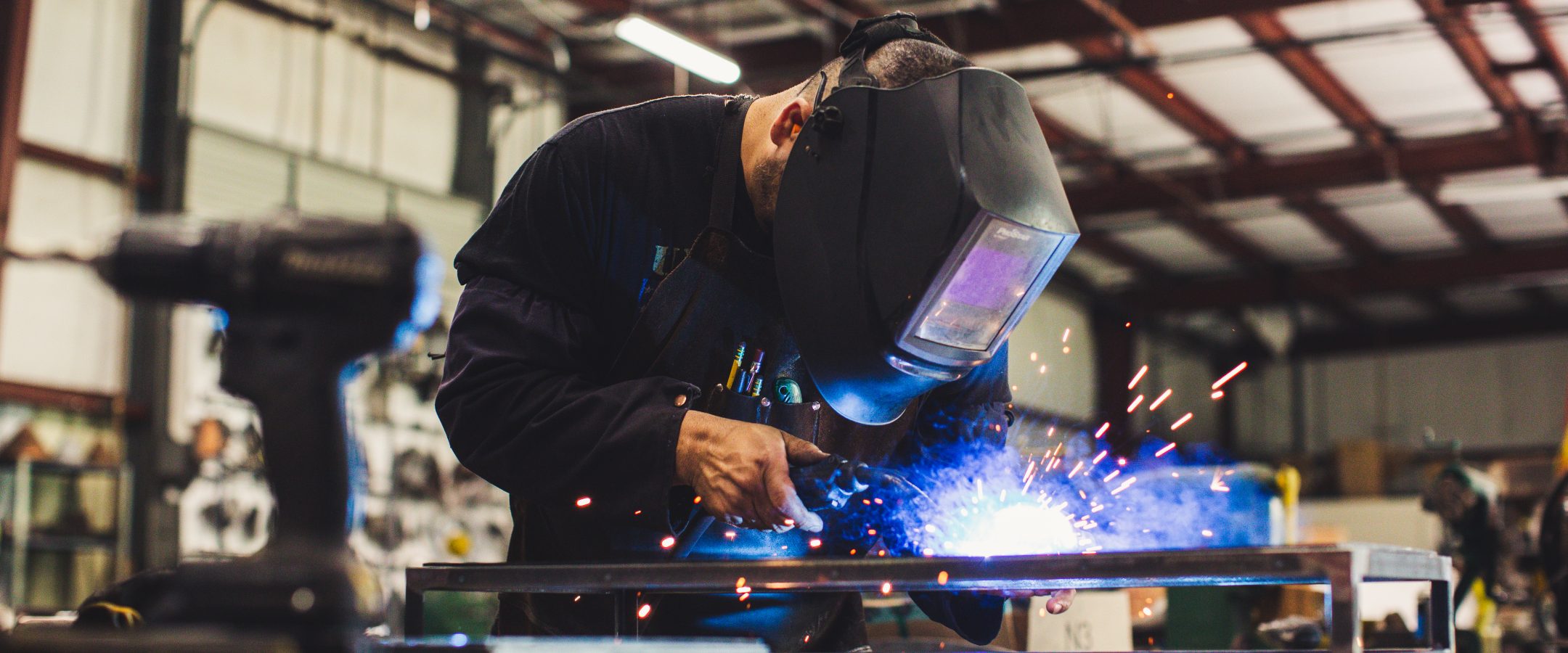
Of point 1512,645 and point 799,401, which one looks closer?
point 799,401

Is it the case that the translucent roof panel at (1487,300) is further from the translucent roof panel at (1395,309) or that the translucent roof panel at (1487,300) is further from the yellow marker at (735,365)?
the yellow marker at (735,365)

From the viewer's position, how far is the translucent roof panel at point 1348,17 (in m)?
8.11

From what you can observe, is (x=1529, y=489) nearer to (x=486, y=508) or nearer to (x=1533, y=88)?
(x=1533, y=88)

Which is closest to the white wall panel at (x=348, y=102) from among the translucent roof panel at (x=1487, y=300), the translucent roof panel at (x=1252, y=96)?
the translucent roof panel at (x=1252, y=96)

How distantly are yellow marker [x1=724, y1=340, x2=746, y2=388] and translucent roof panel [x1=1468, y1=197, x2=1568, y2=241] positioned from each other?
11.7 meters

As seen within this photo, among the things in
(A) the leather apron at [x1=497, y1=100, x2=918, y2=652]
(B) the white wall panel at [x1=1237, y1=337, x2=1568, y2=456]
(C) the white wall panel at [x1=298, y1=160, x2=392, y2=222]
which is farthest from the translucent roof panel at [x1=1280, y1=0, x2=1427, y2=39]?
(B) the white wall panel at [x1=1237, y1=337, x2=1568, y2=456]

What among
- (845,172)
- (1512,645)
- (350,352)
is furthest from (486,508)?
(350,352)

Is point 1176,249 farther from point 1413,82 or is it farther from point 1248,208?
point 1413,82

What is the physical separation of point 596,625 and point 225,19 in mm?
7155

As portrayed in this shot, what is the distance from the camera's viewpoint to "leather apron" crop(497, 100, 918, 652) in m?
1.69

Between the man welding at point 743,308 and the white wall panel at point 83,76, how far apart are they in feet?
20.9

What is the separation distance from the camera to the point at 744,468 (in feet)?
4.69

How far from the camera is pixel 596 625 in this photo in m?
1.71

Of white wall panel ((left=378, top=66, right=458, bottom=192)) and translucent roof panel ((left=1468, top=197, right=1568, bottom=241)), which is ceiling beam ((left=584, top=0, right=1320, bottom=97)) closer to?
white wall panel ((left=378, top=66, right=458, bottom=192))
